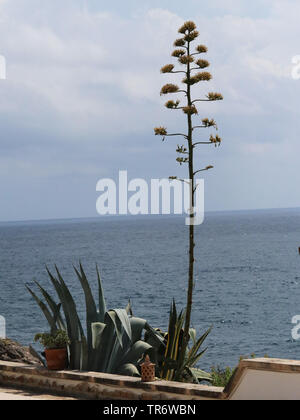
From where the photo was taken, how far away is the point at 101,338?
757 cm

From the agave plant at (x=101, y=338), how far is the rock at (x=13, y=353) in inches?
42.4

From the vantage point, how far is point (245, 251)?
7662 cm

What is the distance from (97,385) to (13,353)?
86.2 inches

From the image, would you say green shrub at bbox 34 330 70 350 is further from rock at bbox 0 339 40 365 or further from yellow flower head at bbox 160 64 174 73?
yellow flower head at bbox 160 64 174 73

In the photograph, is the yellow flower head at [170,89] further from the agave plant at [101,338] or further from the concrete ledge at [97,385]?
the concrete ledge at [97,385]

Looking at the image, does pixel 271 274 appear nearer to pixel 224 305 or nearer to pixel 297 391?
pixel 224 305

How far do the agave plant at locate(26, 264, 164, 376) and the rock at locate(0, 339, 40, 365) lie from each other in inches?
42.4

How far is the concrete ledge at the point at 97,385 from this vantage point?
6.25 metres

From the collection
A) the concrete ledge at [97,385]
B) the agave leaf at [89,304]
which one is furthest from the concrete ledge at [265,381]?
the agave leaf at [89,304]

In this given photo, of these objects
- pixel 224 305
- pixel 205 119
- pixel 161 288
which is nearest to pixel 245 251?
pixel 161 288

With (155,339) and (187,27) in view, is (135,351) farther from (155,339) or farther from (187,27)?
(187,27)
